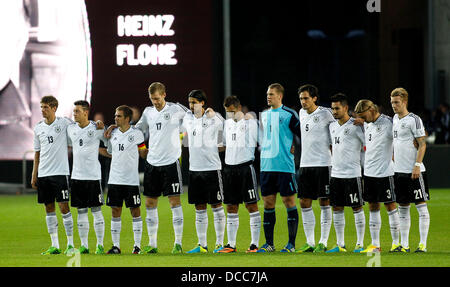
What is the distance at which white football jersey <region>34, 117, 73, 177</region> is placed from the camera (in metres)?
11.2

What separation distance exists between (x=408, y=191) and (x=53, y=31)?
11.6 m

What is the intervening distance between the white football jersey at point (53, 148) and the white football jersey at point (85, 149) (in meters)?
0.11

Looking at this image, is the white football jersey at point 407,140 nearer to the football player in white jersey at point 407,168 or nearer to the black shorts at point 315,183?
the football player in white jersey at point 407,168

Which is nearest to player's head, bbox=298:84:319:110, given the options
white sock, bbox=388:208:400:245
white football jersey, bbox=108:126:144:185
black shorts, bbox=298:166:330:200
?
black shorts, bbox=298:166:330:200

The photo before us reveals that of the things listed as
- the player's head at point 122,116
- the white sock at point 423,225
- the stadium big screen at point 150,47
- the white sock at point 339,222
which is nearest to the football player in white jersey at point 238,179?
the white sock at point 339,222

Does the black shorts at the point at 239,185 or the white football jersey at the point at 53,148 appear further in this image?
the white football jersey at the point at 53,148

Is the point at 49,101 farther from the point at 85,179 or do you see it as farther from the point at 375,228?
the point at 375,228

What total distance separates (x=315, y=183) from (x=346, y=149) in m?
0.54

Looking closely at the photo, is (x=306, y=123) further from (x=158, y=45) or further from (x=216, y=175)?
(x=158, y=45)

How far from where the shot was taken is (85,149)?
36.4 ft

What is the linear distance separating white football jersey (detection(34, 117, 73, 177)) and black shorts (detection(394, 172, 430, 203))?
3911 mm

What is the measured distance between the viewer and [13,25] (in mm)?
20219

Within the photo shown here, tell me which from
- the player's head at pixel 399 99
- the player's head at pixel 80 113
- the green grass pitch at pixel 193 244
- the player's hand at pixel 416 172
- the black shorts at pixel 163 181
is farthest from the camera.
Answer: the player's head at pixel 80 113

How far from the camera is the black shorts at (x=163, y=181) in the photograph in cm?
1105
